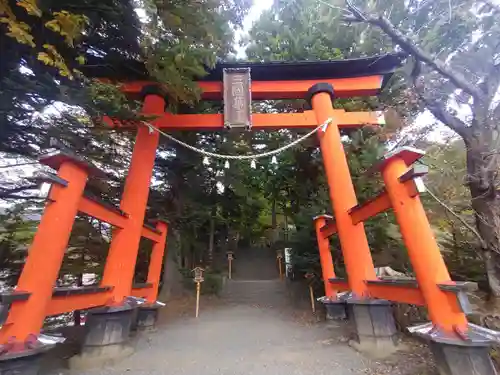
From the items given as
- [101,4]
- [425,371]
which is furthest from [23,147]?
[425,371]

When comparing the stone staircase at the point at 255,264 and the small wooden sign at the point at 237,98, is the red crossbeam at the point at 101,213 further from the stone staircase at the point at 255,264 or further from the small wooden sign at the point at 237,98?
the stone staircase at the point at 255,264

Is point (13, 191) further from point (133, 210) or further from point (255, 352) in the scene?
point (255, 352)

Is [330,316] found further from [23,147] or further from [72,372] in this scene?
[23,147]

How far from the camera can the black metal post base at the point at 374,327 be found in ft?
13.0

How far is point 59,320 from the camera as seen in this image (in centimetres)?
695

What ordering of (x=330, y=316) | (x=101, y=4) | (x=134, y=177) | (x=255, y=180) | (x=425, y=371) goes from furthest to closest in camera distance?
(x=255, y=180)
(x=330, y=316)
(x=134, y=177)
(x=101, y=4)
(x=425, y=371)

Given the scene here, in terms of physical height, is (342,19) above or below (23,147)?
above

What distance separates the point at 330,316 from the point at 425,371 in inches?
115

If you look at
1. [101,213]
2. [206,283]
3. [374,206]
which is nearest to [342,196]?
[374,206]

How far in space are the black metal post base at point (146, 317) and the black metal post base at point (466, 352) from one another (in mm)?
4904

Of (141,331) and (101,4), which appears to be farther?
(141,331)

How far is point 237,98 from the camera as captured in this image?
583 cm

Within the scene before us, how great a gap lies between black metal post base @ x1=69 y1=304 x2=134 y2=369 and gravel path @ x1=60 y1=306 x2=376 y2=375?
17 centimetres

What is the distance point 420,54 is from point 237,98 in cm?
326
